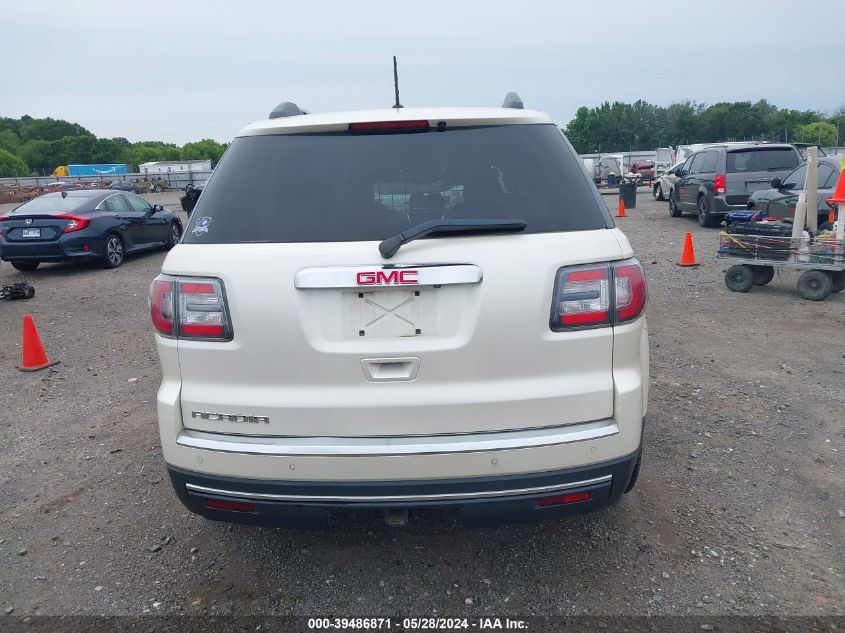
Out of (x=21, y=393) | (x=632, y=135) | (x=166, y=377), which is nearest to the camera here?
(x=166, y=377)

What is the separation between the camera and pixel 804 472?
3812mm

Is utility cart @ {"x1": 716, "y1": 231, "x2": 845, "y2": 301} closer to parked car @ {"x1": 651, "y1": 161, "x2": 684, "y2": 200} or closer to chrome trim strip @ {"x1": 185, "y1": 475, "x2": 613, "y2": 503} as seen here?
chrome trim strip @ {"x1": 185, "y1": 475, "x2": 613, "y2": 503}

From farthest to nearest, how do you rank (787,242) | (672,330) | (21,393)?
(787,242)
(672,330)
(21,393)

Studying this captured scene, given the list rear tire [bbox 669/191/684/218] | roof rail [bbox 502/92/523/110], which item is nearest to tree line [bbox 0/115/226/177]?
rear tire [bbox 669/191/684/218]

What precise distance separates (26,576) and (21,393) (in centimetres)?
319

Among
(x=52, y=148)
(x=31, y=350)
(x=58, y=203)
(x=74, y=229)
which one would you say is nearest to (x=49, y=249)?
(x=74, y=229)

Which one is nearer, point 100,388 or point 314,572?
point 314,572

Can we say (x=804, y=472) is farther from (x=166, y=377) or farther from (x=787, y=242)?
(x=787, y=242)

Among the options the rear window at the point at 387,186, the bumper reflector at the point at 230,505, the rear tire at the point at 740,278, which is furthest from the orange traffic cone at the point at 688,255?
the bumper reflector at the point at 230,505

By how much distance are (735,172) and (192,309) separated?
14.3m

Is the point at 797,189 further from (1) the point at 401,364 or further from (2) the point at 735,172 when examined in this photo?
(1) the point at 401,364

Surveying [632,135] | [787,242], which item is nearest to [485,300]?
[787,242]

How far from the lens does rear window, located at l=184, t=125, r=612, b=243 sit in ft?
8.56

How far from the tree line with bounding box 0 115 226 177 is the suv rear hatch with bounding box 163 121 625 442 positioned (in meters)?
119
